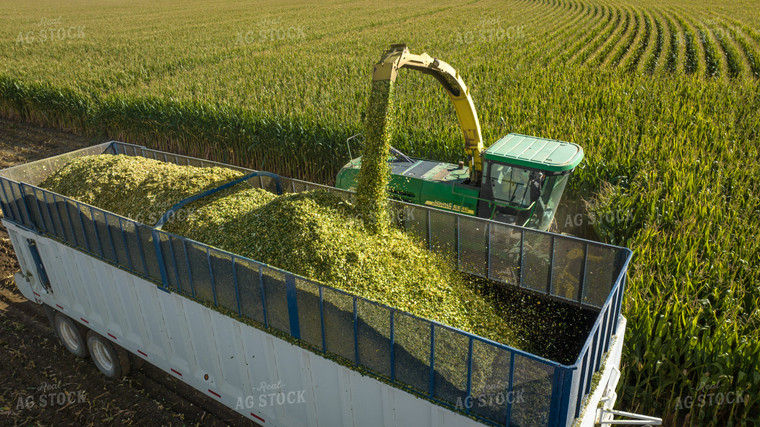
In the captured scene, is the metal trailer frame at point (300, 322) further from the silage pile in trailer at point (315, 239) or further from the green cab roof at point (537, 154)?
the green cab roof at point (537, 154)

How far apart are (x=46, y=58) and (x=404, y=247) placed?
27.1 metres

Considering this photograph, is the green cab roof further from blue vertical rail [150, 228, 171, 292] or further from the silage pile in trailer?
blue vertical rail [150, 228, 171, 292]

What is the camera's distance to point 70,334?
684 centimetres

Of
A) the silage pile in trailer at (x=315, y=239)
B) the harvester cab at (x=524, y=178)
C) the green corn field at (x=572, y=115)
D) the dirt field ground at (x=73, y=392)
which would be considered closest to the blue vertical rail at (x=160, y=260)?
the silage pile in trailer at (x=315, y=239)

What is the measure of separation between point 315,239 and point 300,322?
3.34 ft

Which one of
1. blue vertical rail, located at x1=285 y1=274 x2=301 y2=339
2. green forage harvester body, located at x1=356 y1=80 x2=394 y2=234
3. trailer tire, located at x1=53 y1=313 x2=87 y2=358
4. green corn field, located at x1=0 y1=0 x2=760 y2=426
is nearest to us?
blue vertical rail, located at x1=285 y1=274 x2=301 y2=339

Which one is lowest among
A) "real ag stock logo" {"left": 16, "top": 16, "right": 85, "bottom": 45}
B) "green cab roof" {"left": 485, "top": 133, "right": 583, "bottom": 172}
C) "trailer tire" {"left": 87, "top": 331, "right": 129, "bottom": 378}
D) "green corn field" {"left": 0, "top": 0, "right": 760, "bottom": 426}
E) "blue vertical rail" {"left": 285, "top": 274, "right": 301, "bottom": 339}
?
"trailer tire" {"left": 87, "top": 331, "right": 129, "bottom": 378}

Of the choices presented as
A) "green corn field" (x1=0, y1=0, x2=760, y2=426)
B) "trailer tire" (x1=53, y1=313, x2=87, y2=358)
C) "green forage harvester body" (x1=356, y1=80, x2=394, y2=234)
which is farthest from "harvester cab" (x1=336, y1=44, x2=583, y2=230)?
"trailer tire" (x1=53, y1=313, x2=87, y2=358)

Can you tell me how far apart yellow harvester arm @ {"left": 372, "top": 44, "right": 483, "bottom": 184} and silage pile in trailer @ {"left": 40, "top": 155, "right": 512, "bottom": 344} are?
1798 mm

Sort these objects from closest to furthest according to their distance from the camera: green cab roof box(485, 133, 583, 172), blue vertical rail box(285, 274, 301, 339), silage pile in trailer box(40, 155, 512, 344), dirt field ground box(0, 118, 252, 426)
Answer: blue vertical rail box(285, 274, 301, 339)
silage pile in trailer box(40, 155, 512, 344)
dirt field ground box(0, 118, 252, 426)
green cab roof box(485, 133, 583, 172)

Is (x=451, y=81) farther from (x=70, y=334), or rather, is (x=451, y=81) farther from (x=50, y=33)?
(x=50, y=33)

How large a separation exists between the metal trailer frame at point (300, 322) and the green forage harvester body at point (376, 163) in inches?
17.4

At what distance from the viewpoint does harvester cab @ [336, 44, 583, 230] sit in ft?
21.1

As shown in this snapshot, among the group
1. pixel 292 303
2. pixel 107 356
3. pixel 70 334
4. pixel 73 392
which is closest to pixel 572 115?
pixel 292 303
